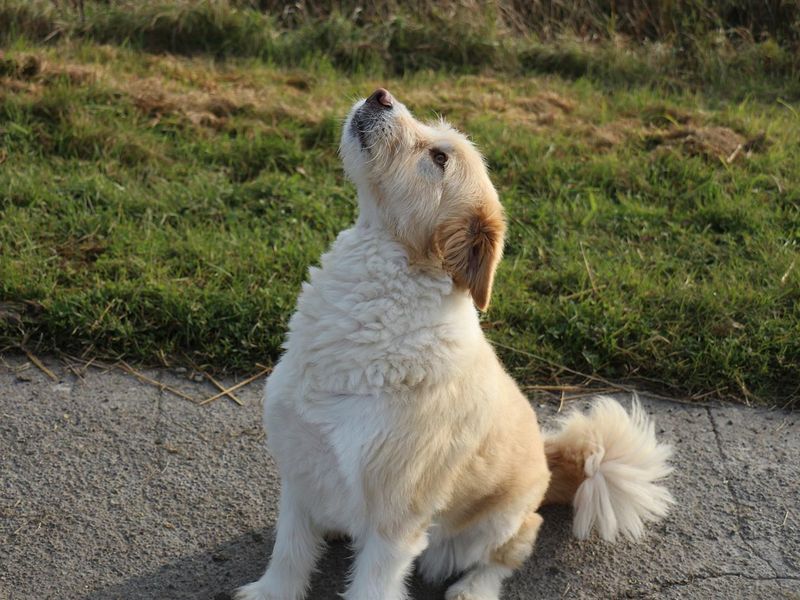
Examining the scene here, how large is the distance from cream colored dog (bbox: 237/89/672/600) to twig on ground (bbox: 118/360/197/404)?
1.04 metres

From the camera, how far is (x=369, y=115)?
2842 mm

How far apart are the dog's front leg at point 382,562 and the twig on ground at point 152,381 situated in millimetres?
1336

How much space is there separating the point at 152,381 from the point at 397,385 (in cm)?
158

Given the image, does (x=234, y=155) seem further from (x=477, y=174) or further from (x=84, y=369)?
(x=477, y=174)

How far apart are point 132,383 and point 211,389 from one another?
1.06 feet

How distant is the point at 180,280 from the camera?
4.16 meters

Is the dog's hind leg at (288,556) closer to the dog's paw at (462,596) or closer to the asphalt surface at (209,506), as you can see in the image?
the asphalt surface at (209,506)

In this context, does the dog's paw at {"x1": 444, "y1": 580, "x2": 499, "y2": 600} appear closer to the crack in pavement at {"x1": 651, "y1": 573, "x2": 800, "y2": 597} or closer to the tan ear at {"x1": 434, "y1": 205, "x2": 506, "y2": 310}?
the crack in pavement at {"x1": 651, "y1": 573, "x2": 800, "y2": 597}

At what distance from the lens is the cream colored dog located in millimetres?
2605

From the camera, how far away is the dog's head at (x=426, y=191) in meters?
2.65

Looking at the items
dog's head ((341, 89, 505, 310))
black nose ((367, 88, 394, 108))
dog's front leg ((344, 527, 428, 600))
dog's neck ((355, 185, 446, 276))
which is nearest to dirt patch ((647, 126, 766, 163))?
dog's head ((341, 89, 505, 310))

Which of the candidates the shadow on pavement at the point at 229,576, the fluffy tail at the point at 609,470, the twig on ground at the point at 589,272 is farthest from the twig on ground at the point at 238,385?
the twig on ground at the point at 589,272

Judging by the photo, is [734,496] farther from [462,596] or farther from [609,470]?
[462,596]

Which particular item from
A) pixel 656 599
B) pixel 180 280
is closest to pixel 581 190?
pixel 180 280
